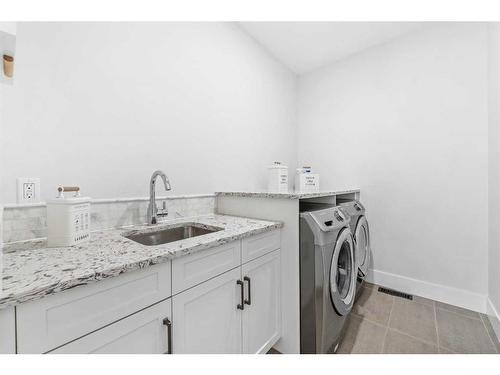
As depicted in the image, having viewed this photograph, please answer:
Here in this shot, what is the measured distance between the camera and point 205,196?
A: 185cm

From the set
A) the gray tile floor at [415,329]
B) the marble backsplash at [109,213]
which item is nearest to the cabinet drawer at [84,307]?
the marble backsplash at [109,213]

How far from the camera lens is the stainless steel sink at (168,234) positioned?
1305 millimetres

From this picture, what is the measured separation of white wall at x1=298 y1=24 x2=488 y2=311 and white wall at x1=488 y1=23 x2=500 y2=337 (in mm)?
96

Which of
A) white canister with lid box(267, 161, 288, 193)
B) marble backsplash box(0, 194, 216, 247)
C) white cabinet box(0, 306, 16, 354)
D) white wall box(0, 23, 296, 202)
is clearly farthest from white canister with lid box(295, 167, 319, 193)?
white cabinet box(0, 306, 16, 354)

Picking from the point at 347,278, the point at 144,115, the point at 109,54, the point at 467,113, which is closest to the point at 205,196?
Result: the point at 144,115

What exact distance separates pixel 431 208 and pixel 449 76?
1.21 meters

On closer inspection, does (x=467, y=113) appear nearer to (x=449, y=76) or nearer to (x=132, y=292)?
(x=449, y=76)

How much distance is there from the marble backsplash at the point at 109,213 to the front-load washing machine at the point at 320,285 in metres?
0.85

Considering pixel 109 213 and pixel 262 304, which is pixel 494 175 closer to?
pixel 262 304

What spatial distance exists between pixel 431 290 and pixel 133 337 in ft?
8.33

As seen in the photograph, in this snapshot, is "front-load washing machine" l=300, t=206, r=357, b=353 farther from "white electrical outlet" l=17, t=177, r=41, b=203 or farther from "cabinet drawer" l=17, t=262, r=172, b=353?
"white electrical outlet" l=17, t=177, r=41, b=203

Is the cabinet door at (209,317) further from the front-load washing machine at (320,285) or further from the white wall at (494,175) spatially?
the white wall at (494,175)

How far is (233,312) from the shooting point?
3.77 ft

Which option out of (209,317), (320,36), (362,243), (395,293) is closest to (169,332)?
(209,317)
